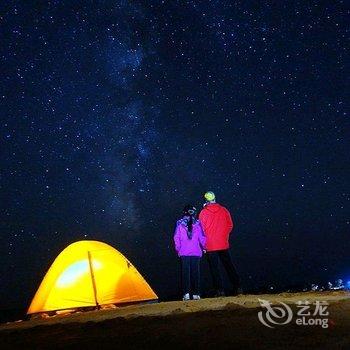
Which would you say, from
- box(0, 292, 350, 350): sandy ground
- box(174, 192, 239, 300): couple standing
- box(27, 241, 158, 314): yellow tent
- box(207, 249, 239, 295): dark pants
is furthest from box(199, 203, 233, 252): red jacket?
box(0, 292, 350, 350): sandy ground

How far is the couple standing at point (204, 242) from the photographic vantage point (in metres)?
8.02

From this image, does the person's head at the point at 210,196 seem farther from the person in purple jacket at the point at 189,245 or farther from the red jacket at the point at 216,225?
the person in purple jacket at the point at 189,245

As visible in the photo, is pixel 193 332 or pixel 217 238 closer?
pixel 193 332

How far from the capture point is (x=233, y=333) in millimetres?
3787

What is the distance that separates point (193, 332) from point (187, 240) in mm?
4281

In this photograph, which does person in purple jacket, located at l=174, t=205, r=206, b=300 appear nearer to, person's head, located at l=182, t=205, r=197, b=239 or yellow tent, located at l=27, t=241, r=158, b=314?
person's head, located at l=182, t=205, r=197, b=239

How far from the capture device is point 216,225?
8109 millimetres

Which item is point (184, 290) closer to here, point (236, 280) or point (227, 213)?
point (236, 280)

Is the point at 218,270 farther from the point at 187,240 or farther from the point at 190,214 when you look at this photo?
the point at 190,214

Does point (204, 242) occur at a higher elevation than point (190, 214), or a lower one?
lower

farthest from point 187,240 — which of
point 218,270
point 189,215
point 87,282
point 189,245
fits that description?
point 87,282

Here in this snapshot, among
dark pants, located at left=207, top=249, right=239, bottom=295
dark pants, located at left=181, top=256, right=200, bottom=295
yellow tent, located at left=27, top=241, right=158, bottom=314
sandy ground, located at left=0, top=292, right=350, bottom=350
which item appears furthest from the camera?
yellow tent, located at left=27, top=241, right=158, bottom=314

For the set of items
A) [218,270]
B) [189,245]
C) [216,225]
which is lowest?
[218,270]

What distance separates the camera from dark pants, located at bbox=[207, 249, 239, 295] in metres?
7.93
